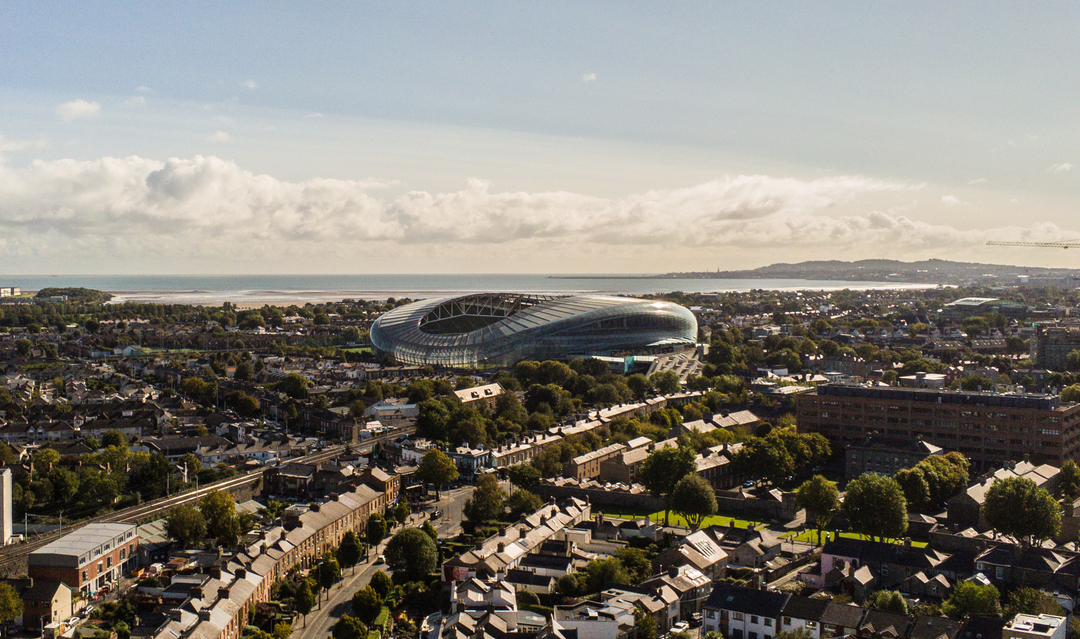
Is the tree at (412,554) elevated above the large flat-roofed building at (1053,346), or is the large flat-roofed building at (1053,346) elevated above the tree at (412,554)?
the large flat-roofed building at (1053,346)

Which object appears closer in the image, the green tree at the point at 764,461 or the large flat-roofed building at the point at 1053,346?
the green tree at the point at 764,461

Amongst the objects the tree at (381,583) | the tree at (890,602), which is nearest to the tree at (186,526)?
the tree at (381,583)

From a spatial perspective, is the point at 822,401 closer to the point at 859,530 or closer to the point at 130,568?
the point at 859,530

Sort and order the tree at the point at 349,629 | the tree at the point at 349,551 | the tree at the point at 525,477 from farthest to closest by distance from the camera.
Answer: the tree at the point at 525,477 < the tree at the point at 349,551 < the tree at the point at 349,629

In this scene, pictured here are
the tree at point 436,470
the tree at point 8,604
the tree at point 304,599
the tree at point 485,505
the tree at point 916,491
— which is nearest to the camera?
the tree at point 8,604

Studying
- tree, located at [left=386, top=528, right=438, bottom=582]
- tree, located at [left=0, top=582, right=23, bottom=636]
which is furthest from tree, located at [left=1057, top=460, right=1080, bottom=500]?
tree, located at [left=0, top=582, right=23, bottom=636]

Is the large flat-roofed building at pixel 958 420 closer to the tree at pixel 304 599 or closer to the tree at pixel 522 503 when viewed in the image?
the tree at pixel 522 503

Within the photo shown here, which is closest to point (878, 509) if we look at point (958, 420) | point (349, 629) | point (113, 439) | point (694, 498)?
point (694, 498)

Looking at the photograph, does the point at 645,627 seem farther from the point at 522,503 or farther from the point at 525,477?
the point at 525,477
